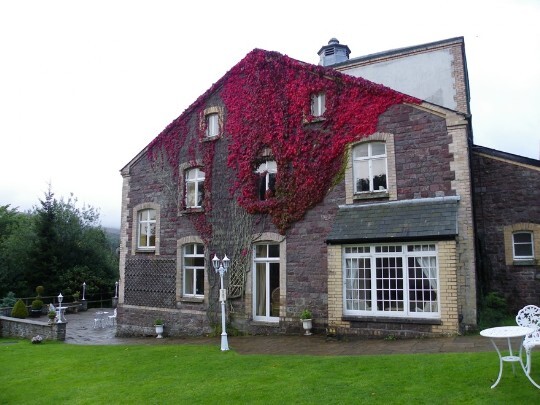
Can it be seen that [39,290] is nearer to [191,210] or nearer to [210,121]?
[191,210]

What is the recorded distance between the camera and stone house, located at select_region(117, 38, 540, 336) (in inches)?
473

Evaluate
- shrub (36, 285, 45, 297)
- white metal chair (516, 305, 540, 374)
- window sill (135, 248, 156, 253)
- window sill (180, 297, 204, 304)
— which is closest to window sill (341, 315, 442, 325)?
white metal chair (516, 305, 540, 374)

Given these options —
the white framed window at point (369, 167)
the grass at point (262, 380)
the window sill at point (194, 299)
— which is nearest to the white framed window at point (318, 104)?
the white framed window at point (369, 167)

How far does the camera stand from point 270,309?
15000 mm

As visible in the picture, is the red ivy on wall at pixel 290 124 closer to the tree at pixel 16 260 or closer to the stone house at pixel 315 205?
the stone house at pixel 315 205

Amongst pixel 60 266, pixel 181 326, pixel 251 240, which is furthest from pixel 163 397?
pixel 60 266

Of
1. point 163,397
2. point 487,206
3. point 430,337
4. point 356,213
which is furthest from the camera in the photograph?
point 487,206

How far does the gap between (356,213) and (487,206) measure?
475 centimetres

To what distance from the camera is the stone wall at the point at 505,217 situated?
14117 mm

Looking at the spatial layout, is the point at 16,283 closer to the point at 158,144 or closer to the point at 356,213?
the point at 158,144

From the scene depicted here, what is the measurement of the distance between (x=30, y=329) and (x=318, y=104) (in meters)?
14.8

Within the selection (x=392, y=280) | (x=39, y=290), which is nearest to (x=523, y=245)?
(x=392, y=280)

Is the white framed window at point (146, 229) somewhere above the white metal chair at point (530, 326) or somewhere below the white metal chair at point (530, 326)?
above

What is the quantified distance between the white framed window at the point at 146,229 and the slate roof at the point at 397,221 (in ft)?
26.9
